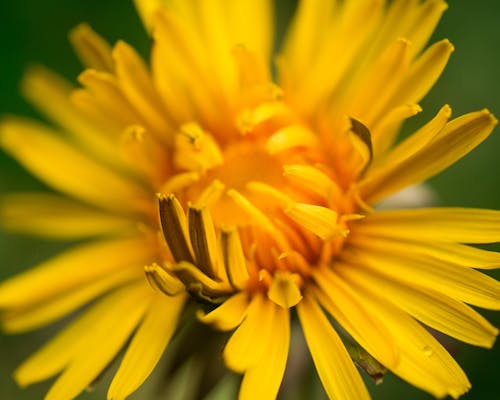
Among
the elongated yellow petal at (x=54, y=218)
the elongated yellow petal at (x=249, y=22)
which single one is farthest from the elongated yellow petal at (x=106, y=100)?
the elongated yellow petal at (x=249, y=22)

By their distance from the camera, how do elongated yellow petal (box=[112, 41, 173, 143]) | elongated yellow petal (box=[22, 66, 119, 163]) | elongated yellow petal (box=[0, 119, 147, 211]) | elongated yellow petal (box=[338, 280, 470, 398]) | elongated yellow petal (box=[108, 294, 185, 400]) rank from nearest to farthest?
elongated yellow petal (box=[338, 280, 470, 398]) → elongated yellow petal (box=[108, 294, 185, 400]) → elongated yellow petal (box=[112, 41, 173, 143]) → elongated yellow petal (box=[0, 119, 147, 211]) → elongated yellow petal (box=[22, 66, 119, 163])

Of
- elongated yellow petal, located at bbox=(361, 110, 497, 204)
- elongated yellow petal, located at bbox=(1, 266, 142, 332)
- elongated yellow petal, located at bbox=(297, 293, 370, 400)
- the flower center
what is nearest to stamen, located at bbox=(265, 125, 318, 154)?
the flower center

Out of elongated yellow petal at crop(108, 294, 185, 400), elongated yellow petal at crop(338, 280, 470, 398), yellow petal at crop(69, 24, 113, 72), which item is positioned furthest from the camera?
yellow petal at crop(69, 24, 113, 72)

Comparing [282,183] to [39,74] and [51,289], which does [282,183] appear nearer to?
[51,289]

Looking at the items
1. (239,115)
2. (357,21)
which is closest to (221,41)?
(239,115)

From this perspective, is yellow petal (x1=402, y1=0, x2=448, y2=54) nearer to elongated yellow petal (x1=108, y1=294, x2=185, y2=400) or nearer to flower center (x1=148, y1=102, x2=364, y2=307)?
flower center (x1=148, y1=102, x2=364, y2=307)

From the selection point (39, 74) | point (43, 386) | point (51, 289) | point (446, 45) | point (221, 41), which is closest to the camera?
point (446, 45)

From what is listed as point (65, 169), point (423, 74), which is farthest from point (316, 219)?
point (65, 169)
